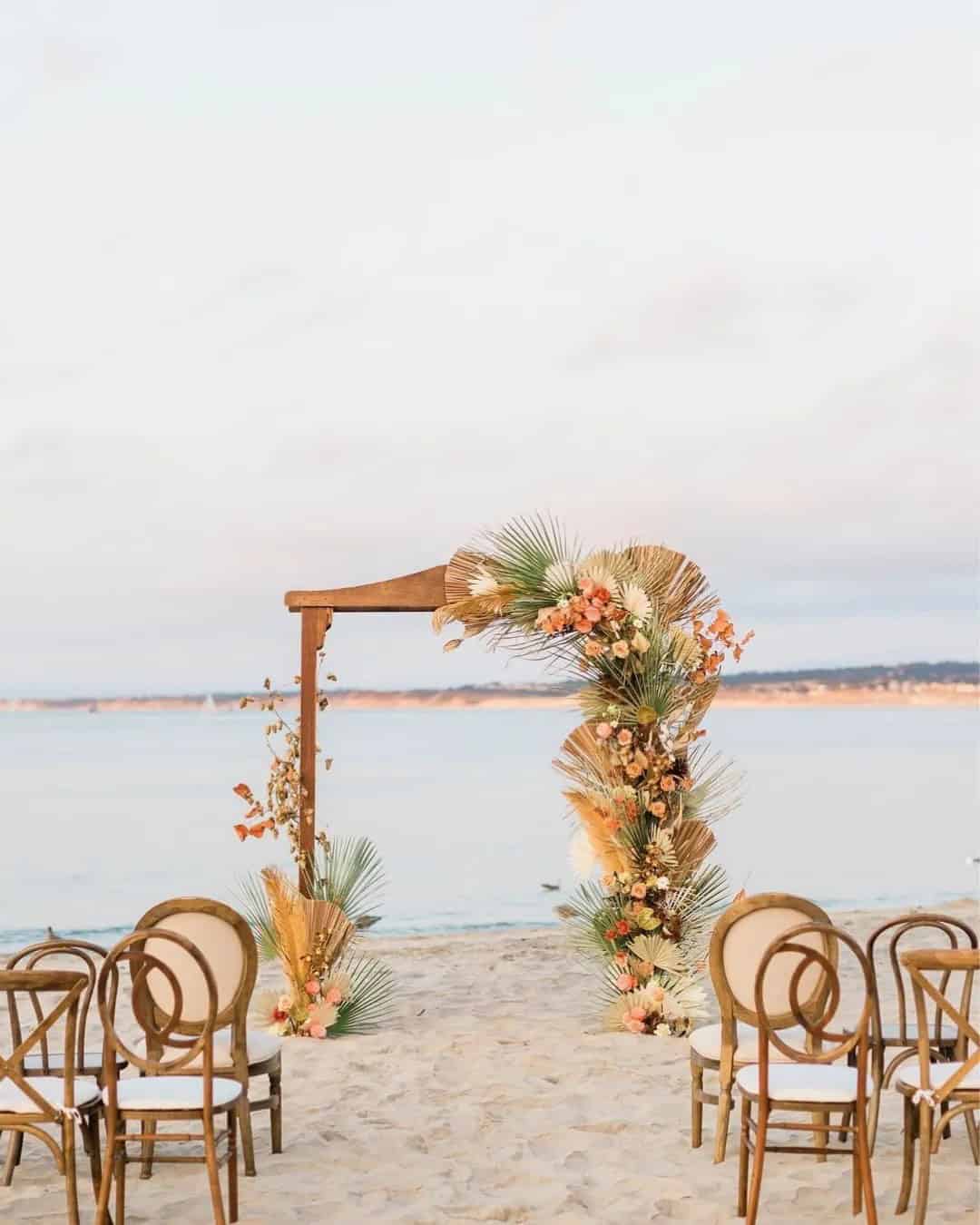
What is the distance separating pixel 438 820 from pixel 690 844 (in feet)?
71.4

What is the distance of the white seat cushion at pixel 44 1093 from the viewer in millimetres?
3844

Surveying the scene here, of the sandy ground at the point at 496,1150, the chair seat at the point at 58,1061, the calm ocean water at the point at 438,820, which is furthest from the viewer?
the calm ocean water at the point at 438,820

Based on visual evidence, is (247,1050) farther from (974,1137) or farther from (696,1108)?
(974,1137)

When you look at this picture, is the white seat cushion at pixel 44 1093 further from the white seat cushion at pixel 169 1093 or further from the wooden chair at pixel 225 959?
the wooden chair at pixel 225 959

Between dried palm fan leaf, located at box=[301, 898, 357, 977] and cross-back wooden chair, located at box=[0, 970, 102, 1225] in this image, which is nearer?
cross-back wooden chair, located at box=[0, 970, 102, 1225]

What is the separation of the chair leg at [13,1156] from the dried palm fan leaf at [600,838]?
3.05 metres

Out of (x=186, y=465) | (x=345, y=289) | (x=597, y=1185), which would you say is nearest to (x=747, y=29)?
(x=345, y=289)

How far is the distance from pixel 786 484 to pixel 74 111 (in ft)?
46.8

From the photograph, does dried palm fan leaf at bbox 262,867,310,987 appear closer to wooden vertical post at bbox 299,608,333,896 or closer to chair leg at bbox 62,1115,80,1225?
wooden vertical post at bbox 299,608,333,896

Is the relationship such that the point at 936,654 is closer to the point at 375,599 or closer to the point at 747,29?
the point at 747,29

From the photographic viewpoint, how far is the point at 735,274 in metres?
20.7

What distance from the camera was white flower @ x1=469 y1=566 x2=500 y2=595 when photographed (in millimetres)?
6758

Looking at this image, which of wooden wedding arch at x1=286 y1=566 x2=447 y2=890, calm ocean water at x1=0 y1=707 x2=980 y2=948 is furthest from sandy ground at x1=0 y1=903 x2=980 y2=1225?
calm ocean water at x1=0 y1=707 x2=980 y2=948

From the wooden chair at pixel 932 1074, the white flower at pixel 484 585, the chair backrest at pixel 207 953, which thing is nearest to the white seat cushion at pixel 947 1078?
the wooden chair at pixel 932 1074
